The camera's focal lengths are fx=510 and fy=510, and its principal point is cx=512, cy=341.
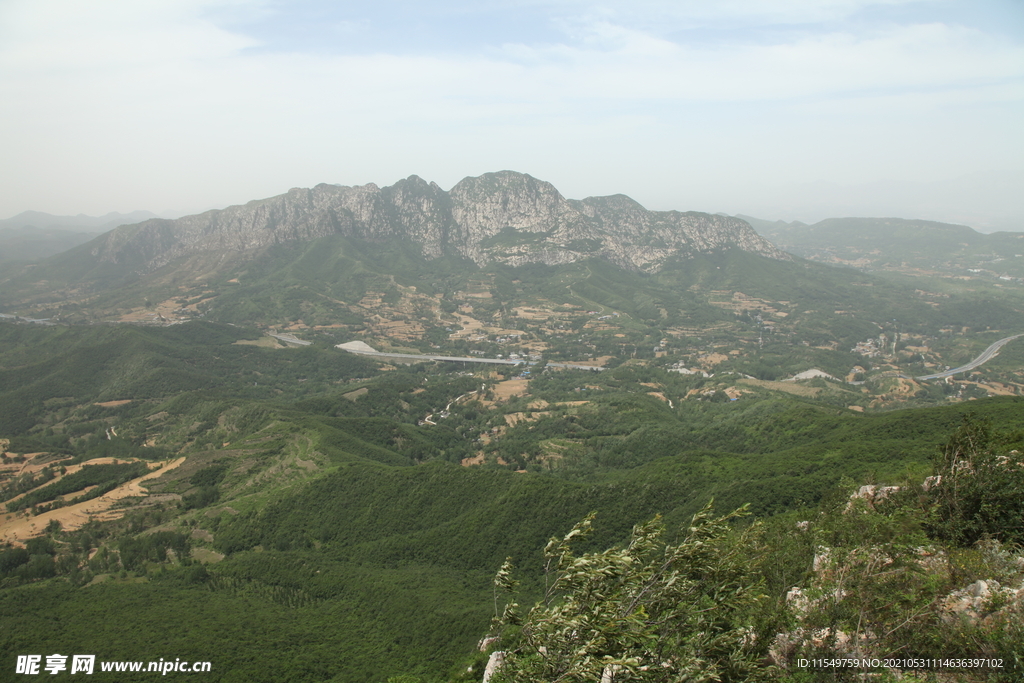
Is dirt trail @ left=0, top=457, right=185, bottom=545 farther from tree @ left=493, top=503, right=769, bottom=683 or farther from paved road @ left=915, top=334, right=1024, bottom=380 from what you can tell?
paved road @ left=915, top=334, right=1024, bottom=380

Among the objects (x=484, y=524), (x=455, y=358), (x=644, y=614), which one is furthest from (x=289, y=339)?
(x=644, y=614)

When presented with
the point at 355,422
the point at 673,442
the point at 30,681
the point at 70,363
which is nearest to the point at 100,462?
the point at 355,422

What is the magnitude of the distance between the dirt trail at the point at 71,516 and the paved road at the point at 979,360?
579 feet

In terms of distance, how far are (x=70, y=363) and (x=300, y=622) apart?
408 feet

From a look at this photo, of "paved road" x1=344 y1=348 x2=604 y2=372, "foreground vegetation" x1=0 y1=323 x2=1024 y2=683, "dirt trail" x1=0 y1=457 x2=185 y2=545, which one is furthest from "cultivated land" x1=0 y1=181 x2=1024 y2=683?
"paved road" x1=344 y1=348 x2=604 y2=372

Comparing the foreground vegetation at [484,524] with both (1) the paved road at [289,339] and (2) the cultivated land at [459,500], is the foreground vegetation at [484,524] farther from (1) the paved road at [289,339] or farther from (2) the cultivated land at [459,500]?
(1) the paved road at [289,339]

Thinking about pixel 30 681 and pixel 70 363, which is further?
pixel 70 363

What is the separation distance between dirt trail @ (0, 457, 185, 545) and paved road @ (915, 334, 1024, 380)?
176578mm

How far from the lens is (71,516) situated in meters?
63.8

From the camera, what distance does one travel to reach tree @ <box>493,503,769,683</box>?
12.5 metres

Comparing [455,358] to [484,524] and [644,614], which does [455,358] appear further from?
[644,614]

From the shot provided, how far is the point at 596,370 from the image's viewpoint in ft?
494

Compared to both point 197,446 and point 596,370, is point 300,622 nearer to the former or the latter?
point 197,446

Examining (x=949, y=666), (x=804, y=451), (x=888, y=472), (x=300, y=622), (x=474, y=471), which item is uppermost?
(x=949, y=666)
